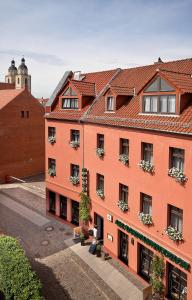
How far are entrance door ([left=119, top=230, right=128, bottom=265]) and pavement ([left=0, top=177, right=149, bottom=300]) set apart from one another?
2.41ft

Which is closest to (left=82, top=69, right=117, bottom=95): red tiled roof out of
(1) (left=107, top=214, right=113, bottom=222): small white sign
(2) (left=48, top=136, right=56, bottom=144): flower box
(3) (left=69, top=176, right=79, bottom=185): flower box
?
(2) (left=48, top=136, right=56, bottom=144): flower box

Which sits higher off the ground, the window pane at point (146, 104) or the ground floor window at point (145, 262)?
the window pane at point (146, 104)

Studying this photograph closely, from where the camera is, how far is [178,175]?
1795cm

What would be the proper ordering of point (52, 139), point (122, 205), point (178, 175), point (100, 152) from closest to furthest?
point (178, 175), point (122, 205), point (100, 152), point (52, 139)

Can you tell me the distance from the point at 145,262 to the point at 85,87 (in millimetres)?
15902

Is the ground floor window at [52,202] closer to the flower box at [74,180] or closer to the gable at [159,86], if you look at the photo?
the flower box at [74,180]

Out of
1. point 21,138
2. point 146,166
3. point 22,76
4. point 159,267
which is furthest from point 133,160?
point 22,76

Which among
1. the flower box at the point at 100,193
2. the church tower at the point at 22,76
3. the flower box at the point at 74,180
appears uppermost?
the church tower at the point at 22,76

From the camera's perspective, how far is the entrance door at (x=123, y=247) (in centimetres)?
2411

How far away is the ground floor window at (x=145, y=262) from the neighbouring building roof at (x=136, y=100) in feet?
27.8

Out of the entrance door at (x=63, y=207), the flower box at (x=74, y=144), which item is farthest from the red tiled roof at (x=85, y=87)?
the entrance door at (x=63, y=207)

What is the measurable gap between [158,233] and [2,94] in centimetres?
3606

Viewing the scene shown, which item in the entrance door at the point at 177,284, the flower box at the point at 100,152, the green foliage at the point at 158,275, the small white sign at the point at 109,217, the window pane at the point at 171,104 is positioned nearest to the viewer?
the entrance door at the point at 177,284

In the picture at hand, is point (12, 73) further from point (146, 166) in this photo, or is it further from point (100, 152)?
point (146, 166)
